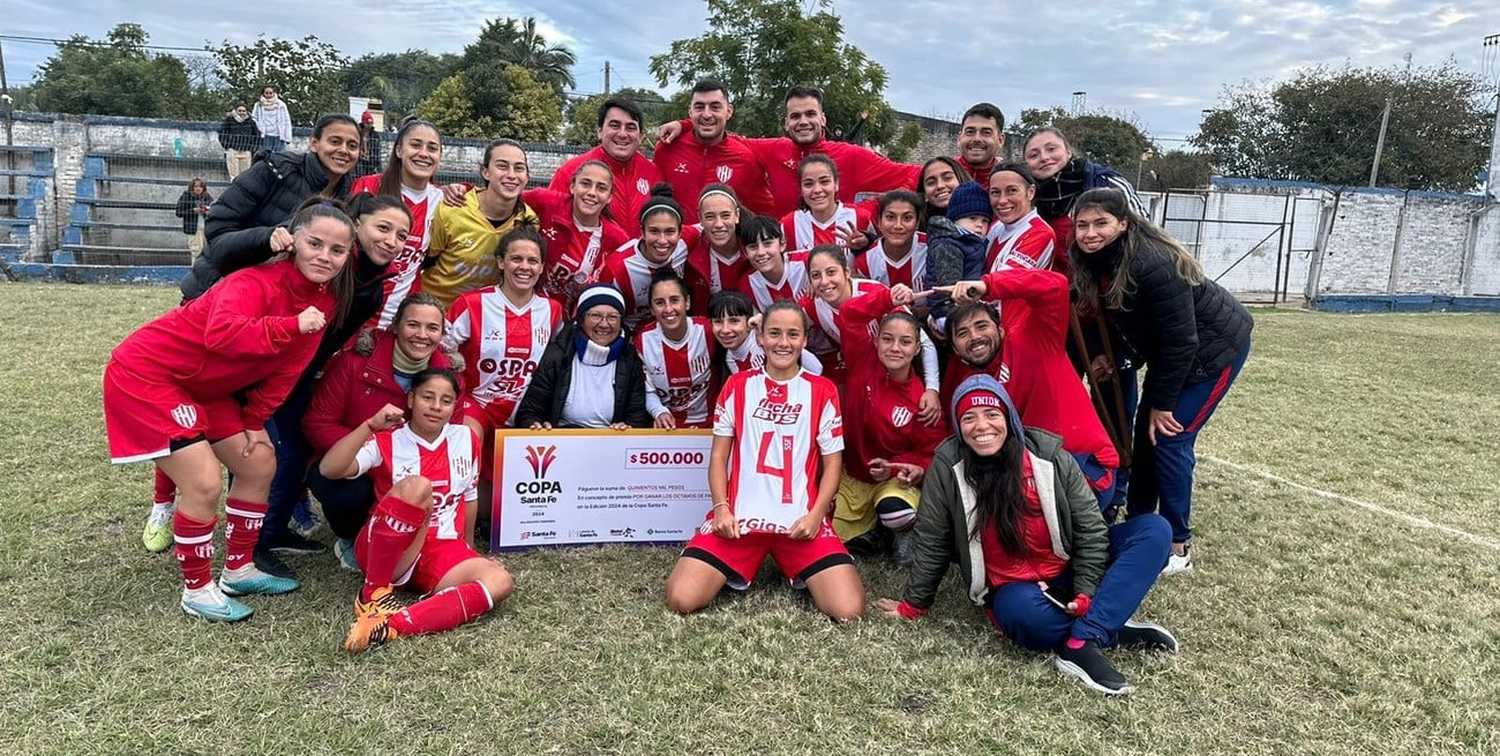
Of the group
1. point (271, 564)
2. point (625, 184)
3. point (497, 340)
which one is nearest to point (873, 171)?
point (625, 184)

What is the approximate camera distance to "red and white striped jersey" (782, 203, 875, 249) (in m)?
4.85

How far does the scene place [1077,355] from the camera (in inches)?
172

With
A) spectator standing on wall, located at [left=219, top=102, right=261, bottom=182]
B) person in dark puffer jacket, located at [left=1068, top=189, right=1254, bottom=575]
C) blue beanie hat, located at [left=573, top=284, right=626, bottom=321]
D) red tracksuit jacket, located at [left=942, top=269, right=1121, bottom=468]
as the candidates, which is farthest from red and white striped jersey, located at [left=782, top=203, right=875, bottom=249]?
spectator standing on wall, located at [left=219, top=102, right=261, bottom=182]

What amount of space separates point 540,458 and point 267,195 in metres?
1.64

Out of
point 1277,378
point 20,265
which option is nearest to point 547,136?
point 20,265

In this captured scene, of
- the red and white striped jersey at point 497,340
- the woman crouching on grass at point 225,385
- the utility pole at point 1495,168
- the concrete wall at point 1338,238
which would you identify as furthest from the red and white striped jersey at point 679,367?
the utility pole at point 1495,168

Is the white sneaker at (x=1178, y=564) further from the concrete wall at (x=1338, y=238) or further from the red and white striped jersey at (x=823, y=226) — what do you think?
the concrete wall at (x=1338, y=238)

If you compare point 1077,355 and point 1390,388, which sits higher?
point 1077,355

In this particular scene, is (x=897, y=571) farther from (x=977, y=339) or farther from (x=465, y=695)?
(x=465, y=695)

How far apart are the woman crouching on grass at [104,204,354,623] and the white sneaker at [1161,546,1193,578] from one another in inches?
147

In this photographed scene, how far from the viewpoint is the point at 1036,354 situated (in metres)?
3.87

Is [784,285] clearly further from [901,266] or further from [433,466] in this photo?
[433,466]

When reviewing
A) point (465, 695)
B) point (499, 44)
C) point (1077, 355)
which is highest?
point (499, 44)

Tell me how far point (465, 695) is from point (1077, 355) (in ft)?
10.5
